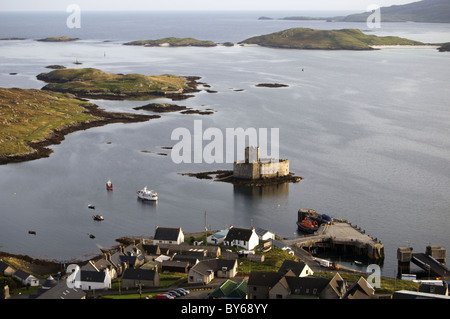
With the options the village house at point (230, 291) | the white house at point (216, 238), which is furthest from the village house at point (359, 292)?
the white house at point (216, 238)

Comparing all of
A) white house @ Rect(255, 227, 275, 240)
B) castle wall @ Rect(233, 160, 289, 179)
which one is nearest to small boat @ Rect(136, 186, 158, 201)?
castle wall @ Rect(233, 160, 289, 179)

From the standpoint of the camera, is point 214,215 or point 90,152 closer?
point 214,215

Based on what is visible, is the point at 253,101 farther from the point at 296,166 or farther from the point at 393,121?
the point at 296,166

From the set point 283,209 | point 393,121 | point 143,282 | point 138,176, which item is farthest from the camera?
point 393,121

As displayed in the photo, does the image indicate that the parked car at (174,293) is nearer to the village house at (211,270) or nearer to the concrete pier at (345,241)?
the village house at (211,270)

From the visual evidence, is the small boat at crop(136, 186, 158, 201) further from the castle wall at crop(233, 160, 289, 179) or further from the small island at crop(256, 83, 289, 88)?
the small island at crop(256, 83, 289, 88)

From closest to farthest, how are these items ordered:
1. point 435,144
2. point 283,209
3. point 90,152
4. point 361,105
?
1. point 283,209
2. point 90,152
3. point 435,144
4. point 361,105

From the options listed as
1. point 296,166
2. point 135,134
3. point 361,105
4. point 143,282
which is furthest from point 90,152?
point 361,105

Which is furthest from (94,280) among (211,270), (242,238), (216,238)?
(242,238)
